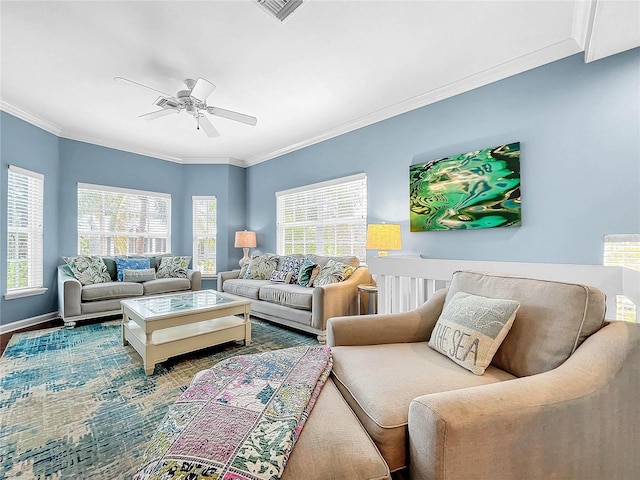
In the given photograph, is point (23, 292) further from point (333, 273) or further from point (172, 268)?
point (333, 273)

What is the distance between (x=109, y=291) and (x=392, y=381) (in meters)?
4.14

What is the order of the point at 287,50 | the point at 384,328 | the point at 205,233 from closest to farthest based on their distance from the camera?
the point at 384,328 < the point at 287,50 < the point at 205,233

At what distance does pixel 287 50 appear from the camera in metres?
2.51

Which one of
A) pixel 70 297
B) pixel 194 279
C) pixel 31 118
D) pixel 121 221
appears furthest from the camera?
pixel 121 221

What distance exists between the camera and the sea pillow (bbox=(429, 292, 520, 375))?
1.28 metres

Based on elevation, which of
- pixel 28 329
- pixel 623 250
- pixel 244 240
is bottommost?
pixel 28 329

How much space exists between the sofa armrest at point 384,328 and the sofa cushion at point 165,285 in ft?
11.9

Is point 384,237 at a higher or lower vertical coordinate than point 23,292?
higher

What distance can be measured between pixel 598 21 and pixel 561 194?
1.19 metres

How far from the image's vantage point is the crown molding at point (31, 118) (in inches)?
137

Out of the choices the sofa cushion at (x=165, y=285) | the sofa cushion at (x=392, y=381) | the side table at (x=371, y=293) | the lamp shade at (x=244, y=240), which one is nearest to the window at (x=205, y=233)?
the lamp shade at (x=244, y=240)

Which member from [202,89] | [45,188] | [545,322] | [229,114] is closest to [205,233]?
[45,188]

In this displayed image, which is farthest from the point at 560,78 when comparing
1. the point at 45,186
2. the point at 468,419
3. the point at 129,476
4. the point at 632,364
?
the point at 45,186

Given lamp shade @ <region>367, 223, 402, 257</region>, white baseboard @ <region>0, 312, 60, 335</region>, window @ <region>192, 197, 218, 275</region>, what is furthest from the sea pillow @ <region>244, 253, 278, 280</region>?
white baseboard @ <region>0, 312, 60, 335</region>
